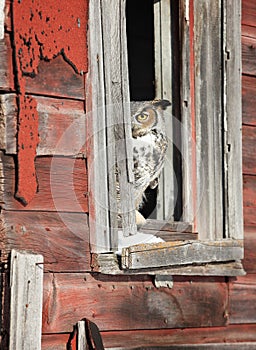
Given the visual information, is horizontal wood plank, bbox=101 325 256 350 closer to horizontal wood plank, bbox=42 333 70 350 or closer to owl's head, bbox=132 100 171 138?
horizontal wood plank, bbox=42 333 70 350

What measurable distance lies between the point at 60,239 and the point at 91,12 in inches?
37.3

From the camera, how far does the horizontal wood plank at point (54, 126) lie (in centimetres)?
407

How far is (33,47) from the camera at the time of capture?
416 cm

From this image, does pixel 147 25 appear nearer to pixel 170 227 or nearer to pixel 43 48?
pixel 170 227

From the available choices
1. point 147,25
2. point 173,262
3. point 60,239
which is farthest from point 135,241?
point 147,25

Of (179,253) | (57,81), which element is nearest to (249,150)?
(179,253)

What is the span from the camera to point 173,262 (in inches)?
187

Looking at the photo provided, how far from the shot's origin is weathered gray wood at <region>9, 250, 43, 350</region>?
4.00 metres

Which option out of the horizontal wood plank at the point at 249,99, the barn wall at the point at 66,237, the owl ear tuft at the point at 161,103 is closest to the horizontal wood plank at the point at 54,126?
the barn wall at the point at 66,237

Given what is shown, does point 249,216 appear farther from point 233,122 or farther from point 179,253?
point 179,253

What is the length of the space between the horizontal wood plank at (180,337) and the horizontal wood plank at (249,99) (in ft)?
3.43

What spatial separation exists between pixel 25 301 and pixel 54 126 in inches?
28.0

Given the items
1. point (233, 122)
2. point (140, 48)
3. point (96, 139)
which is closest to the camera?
point (96, 139)

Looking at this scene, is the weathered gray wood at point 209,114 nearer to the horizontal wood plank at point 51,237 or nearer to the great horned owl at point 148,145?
the great horned owl at point 148,145
